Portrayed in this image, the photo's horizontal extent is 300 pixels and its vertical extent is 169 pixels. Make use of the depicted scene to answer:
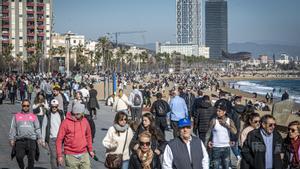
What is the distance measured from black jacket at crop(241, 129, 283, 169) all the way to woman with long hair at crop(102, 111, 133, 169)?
5.20 feet

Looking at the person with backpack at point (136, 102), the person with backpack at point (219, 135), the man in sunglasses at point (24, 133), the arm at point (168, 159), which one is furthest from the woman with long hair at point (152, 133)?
the person with backpack at point (136, 102)

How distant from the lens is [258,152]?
683 cm

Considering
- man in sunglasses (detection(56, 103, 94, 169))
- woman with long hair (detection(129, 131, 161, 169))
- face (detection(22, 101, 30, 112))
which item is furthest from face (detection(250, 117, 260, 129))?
face (detection(22, 101, 30, 112))

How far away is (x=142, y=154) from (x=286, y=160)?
208cm

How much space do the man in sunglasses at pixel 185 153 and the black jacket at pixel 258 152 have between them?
1.10 meters

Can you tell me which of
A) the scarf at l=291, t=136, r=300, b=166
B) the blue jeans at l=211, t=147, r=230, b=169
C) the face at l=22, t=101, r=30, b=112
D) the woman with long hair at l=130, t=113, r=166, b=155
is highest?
the face at l=22, t=101, r=30, b=112

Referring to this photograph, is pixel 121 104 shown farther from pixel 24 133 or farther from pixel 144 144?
pixel 144 144

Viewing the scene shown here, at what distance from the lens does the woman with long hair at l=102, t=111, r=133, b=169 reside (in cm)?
745

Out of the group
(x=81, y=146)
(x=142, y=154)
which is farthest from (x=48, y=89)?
(x=142, y=154)

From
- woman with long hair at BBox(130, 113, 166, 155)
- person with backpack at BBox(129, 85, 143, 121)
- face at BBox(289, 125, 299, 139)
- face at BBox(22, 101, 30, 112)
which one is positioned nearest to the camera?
face at BBox(289, 125, 299, 139)

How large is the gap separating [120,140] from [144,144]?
4.33ft

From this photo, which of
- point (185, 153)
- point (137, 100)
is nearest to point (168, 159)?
point (185, 153)

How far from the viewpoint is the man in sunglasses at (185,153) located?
5.84 m

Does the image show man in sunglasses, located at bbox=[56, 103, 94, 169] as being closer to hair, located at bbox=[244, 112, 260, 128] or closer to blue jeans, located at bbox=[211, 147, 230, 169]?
blue jeans, located at bbox=[211, 147, 230, 169]
